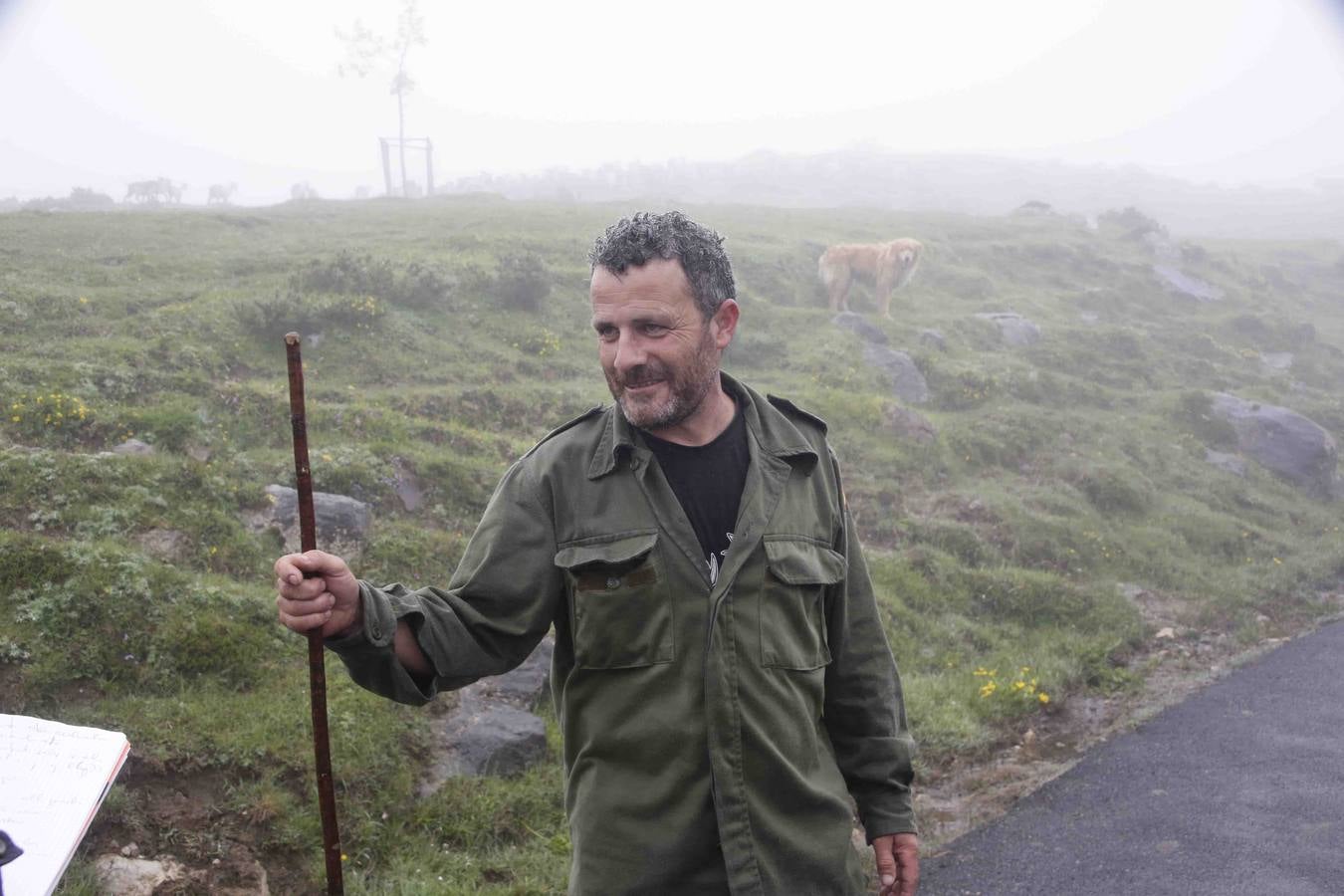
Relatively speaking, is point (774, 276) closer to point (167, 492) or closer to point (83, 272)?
point (83, 272)

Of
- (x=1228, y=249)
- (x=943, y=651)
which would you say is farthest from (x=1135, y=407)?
(x=1228, y=249)

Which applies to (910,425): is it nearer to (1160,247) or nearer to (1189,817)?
(1189,817)

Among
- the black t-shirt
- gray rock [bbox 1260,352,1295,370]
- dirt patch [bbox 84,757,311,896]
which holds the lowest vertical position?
dirt patch [bbox 84,757,311,896]

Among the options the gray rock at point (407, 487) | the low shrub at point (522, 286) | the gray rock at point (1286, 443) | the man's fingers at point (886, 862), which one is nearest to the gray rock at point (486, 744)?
the gray rock at point (407, 487)

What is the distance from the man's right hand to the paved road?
4.50 metres

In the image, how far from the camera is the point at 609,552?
2.72m

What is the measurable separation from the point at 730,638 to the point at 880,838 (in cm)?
99

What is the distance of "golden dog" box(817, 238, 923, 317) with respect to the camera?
64.4ft

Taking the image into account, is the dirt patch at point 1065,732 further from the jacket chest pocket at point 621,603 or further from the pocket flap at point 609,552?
the pocket flap at point 609,552

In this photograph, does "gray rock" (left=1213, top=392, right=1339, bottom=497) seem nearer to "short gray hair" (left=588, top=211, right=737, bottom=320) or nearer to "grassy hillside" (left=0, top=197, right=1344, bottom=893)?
"grassy hillside" (left=0, top=197, right=1344, bottom=893)

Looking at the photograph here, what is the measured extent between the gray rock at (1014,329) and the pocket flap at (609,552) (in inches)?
740

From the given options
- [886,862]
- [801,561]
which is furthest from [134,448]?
[886,862]

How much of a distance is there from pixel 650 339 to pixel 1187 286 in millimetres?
28718

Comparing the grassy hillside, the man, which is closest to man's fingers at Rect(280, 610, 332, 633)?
the man
